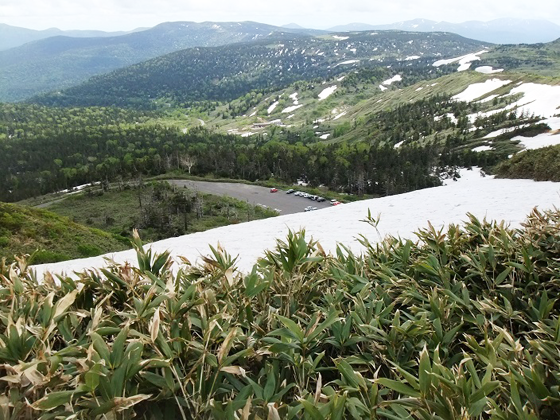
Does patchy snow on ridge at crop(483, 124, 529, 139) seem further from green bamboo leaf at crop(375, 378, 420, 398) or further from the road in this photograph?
green bamboo leaf at crop(375, 378, 420, 398)

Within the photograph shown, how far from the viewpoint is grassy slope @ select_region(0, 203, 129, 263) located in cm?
2162

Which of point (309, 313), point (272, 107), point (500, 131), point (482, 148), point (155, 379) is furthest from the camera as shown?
point (272, 107)

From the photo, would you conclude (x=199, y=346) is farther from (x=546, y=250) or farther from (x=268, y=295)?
(x=546, y=250)

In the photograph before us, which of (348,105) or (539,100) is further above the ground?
(539,100)

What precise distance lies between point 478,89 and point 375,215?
421ft

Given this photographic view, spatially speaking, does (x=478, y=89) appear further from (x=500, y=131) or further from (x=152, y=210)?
(x=152, y=210)

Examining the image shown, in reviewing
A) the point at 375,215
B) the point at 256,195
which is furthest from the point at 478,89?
the point at 375,215

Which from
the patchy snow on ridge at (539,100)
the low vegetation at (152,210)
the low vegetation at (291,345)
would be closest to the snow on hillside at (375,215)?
the low vegetation at (291,345)

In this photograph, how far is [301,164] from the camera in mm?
81250

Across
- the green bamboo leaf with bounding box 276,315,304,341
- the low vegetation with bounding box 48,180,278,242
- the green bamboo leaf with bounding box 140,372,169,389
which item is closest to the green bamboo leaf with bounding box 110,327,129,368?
the green bamboo leaf with bounding box 140,372,169,389

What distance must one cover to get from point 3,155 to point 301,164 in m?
103

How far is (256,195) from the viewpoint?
224ft

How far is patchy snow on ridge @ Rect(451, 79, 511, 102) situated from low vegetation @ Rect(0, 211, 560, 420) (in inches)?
5022

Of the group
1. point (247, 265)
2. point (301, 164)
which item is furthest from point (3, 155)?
point (247, 265)
